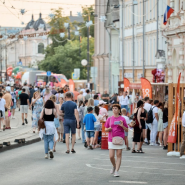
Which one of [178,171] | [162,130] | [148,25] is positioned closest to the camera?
[178,171]

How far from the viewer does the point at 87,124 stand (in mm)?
18641

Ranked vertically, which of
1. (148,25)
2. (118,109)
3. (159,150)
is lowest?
(159,150)

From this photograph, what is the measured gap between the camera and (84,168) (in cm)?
1356

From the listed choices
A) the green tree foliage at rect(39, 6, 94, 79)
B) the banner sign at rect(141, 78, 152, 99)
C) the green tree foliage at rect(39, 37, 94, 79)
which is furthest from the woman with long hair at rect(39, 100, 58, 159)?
the green tree foliage at rect(39, 37, 94, 79)

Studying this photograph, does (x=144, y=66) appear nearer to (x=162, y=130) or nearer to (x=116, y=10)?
(x=116, y=10)

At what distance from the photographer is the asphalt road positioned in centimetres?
1166

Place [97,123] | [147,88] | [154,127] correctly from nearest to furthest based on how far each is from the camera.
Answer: [97,123]
[154,127]
[147,88]

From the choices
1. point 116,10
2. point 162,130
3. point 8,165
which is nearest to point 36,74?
point 116,10

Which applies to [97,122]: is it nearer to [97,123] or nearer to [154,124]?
[97,123]

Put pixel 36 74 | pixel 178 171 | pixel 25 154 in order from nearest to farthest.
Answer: pixel 178 171 < pixel 25 154 < pixel 36 74

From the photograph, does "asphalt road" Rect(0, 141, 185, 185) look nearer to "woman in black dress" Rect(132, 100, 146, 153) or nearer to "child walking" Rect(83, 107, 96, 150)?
"woman in black dress" Rect(132, 100, 146, 153)

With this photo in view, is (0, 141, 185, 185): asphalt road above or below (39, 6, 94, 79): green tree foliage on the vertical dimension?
below

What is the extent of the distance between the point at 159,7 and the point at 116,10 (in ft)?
50.7

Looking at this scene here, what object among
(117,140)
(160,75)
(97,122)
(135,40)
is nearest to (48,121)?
(117,140)
